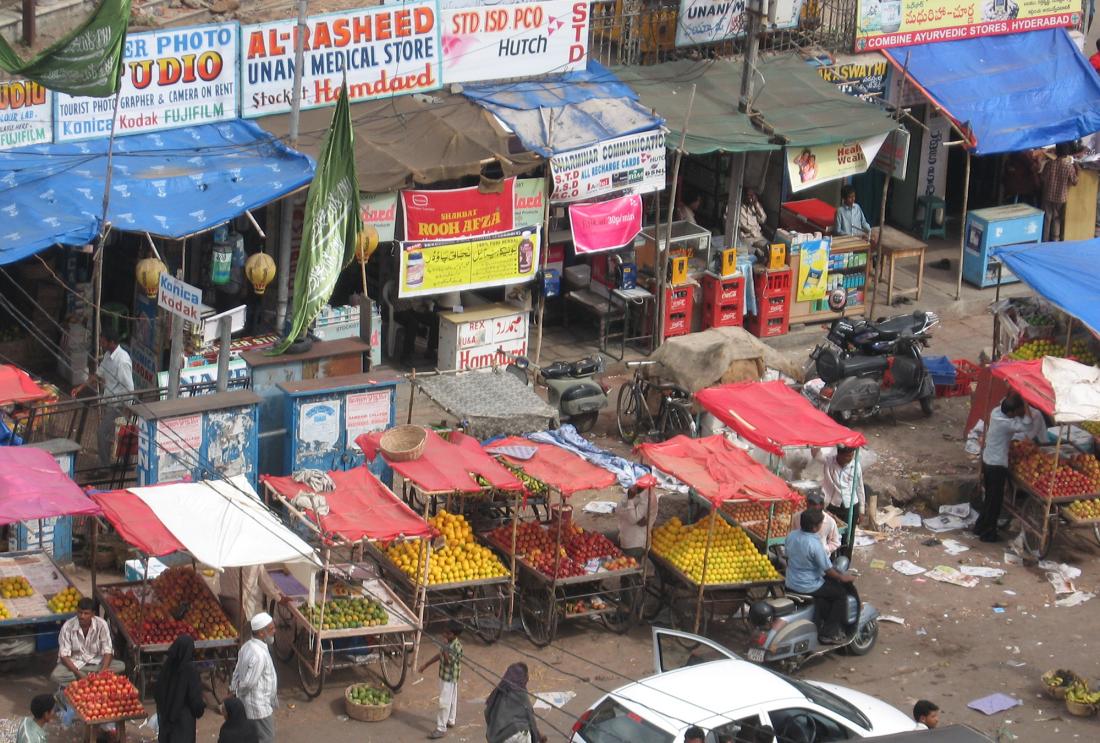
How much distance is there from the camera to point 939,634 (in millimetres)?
17078

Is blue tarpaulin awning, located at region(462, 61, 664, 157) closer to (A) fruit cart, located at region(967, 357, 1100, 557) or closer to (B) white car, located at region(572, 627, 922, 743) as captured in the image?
(A) fruit cart, located at region(967, 357, 1100, 557)

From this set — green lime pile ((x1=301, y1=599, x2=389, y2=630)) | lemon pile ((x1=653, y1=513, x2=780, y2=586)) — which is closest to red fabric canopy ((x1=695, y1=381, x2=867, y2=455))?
lemon pile ((x1=653, y1=513, x2=780, y2=586))

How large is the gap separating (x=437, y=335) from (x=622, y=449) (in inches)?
123

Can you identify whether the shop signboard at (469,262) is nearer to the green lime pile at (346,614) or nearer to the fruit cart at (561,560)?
the fruit cart at (561,560)

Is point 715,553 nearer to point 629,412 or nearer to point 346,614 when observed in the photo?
point 346,614

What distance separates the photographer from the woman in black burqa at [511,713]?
13.5 m

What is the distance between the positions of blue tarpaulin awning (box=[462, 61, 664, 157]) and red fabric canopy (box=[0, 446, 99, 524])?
7944mm

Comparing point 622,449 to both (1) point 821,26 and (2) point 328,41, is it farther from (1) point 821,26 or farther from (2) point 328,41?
(1) point 821,26

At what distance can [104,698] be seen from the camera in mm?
13977

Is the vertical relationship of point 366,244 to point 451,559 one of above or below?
above

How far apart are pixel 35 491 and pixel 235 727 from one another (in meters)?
3.06

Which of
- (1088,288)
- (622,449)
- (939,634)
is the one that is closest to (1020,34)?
(1088,288)

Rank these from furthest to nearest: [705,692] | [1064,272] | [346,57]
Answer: [346,57] → [1064,272] → [705,692]

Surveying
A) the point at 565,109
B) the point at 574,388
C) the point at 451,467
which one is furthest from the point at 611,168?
the point at 451,467
